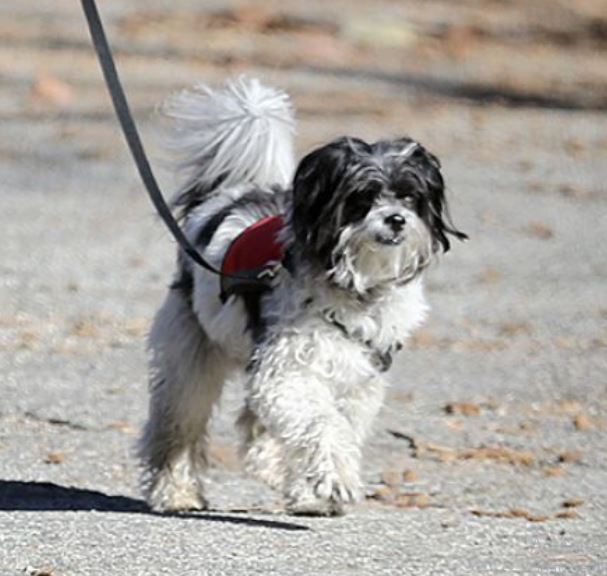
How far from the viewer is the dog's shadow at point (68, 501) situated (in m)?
8.07

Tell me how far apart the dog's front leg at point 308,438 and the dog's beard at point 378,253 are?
41 cm

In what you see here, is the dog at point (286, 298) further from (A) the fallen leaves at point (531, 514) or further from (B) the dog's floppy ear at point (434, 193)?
(A) the fallen leaves at point (531, 514)

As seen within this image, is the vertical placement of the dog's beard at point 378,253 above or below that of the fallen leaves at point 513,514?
above

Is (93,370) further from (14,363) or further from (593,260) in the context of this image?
(593,260)

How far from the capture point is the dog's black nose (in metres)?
7.43

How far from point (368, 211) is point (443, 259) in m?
7.77

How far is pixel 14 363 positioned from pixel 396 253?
441cm

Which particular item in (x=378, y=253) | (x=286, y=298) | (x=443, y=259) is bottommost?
(x=443, y=259)

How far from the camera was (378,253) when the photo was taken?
297 inches

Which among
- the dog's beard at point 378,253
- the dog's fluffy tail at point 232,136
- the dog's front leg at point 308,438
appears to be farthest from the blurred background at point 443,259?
the dog's fluffy tail at point 232,136

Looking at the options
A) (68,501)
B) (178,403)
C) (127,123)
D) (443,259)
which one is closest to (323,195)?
(127,123)

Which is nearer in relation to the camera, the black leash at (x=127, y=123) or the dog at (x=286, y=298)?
the dog at (x=286, y=298)

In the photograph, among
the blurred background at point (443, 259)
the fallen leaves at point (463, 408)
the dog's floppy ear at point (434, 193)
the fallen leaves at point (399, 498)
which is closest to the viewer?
the dog's floppy ear at point (434, 193)

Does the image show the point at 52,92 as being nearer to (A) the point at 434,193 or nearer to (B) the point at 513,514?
(B) the point at 513,514
